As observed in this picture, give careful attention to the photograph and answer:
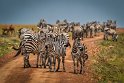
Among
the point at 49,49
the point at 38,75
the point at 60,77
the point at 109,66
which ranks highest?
the point at 49,49

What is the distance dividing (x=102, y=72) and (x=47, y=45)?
5.08m

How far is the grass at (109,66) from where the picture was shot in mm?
33906

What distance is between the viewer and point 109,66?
1602 inches

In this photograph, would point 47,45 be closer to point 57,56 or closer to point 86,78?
point 57,56

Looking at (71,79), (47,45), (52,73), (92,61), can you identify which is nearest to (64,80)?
(71,79)

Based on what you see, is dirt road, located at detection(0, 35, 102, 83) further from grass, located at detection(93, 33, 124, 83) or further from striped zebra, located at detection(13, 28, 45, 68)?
striped zebra, located at detection(13, 28, 45, 68)

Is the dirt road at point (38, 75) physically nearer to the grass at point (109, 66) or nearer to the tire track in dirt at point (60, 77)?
the tire track in dirt at point (60, 77)

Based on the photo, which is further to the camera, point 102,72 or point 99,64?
point 99,64

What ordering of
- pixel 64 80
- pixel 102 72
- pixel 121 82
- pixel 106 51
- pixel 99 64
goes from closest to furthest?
pixel 64 80, pixel 121 82, pixel 102 72, pixel 99 64, pixel 106 51

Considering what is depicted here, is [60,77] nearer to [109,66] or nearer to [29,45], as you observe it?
[29,45]

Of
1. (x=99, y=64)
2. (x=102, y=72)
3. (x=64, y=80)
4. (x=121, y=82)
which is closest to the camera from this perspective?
(x=64, y=80)

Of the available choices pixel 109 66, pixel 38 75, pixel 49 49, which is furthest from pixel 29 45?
pixel 109 66

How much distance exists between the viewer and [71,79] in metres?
30.7

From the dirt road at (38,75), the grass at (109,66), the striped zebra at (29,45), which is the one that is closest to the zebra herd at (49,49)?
the striped zebra at (29,45)
